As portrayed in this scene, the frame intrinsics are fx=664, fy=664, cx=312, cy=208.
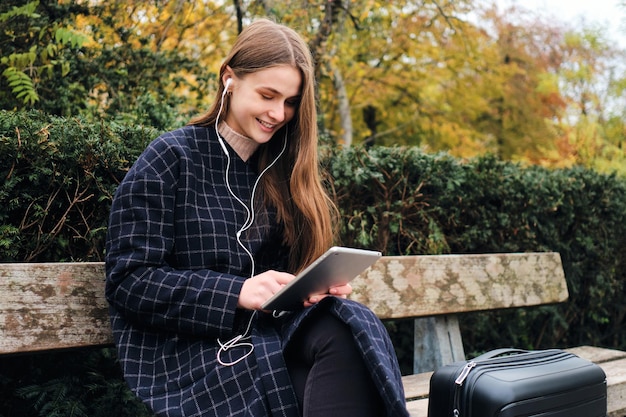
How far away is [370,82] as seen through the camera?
34.8ft

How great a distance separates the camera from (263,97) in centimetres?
209

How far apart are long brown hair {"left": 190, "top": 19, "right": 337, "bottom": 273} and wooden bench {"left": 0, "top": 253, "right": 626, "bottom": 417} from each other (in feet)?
1.83

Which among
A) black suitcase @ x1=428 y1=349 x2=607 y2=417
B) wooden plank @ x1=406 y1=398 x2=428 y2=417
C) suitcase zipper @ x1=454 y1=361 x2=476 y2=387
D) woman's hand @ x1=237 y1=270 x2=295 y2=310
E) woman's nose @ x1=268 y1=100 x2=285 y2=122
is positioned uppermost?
woman's nose @ x1=268 y1=100 x2=285 y2=122

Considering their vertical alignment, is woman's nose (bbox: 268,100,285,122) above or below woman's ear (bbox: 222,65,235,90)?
below

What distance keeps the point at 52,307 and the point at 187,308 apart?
519 millimetres

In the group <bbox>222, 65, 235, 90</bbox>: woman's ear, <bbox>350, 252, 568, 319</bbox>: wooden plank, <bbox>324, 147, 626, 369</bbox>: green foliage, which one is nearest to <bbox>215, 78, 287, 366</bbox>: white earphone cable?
<bbox>222, 65, 235, 90</bbox>: woman's ear

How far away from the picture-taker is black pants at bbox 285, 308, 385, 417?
1563 mm

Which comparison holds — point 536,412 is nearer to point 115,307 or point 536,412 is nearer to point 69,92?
point 115,307

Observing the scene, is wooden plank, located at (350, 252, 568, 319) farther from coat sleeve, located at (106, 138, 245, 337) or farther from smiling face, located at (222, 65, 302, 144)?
coat sleeve, located at (106, 138, 245, 337)

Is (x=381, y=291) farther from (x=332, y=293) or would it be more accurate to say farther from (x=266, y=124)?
(x=266, y=124)

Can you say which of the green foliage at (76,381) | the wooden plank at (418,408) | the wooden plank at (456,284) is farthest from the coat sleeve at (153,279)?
the wooden plank at (456,284)

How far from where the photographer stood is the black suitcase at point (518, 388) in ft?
6.13

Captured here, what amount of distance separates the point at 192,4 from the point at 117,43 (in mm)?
1060

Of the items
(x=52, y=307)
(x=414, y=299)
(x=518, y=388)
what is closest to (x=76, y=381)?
(x=52, y=307)
